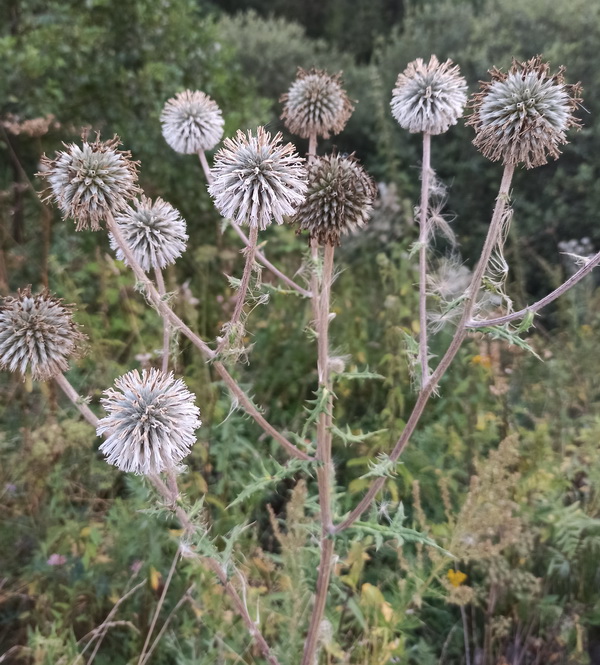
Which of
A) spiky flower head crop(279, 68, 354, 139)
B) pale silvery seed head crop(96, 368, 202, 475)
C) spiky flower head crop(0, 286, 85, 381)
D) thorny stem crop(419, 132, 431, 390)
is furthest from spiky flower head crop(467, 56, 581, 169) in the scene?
spiky flower head crop(0, 286, 85, 381)

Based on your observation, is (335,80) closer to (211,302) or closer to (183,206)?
(211,302)

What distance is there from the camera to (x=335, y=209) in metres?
1.93

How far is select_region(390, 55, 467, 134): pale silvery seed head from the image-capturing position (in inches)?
92.5

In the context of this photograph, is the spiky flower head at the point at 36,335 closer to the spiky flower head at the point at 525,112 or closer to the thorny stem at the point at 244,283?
the thorny stem at the point at 244,283

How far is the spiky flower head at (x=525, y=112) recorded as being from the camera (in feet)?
6.10

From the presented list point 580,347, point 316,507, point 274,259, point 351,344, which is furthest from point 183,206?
point 316,507

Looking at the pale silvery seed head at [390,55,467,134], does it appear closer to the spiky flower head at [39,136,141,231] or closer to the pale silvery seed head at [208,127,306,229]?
the pale silvery seed head at [208,127,306,229]

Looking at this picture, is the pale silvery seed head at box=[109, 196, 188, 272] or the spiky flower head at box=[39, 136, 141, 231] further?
the pale silvery seed head at box=[109, 196, 188, 272]

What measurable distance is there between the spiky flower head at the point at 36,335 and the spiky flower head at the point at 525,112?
1478 millimetres

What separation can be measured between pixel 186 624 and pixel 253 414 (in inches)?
55.2

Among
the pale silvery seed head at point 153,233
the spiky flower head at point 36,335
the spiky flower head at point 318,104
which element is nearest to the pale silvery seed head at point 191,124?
the spiky flower head at point 318,104

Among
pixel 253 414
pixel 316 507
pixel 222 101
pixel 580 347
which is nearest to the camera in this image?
pixel 253 414

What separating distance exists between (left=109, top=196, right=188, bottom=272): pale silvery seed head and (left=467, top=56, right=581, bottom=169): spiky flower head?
112 cm

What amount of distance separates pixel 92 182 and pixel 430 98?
1.38 metres
